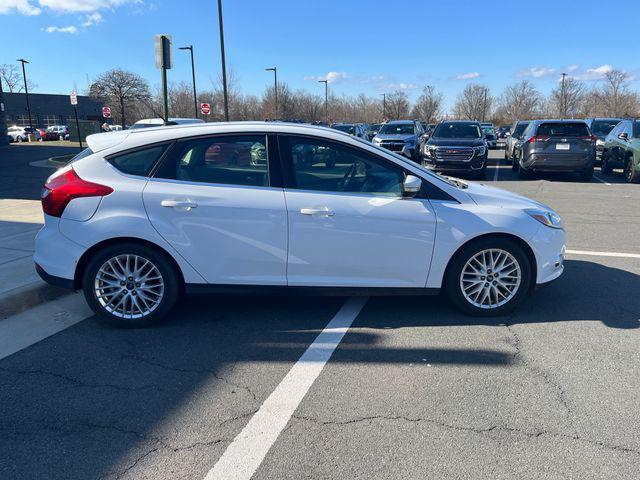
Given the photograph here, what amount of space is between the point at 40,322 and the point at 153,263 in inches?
49.8

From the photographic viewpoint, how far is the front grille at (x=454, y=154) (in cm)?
1484

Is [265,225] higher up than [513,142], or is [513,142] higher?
[513,142]

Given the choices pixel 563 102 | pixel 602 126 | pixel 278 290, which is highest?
pixel 563 102

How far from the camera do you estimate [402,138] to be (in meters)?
18.7

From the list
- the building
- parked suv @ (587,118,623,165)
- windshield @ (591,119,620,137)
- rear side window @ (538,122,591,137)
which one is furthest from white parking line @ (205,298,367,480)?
the building

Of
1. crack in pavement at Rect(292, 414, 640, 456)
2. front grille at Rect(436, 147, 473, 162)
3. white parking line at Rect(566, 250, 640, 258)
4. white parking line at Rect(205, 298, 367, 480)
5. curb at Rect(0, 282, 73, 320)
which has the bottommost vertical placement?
crack in pavement at Rect(292, 414, 640, 456)

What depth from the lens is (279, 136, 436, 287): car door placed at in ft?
13.8

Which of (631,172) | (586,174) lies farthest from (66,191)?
(631,172)

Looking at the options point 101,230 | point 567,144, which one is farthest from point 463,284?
point 567,144

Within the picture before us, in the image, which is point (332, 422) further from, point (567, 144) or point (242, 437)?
point (567, 144)

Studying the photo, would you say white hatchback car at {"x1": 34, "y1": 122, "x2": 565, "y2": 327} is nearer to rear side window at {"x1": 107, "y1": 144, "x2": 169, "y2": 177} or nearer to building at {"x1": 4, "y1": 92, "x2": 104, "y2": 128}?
rear side window at {"x1": 107, "y1": 144, "x2": 169, "y2": 177}

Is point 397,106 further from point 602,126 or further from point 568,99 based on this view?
point 602,126

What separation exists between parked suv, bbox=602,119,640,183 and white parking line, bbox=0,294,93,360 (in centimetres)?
1437

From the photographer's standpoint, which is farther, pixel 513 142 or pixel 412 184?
pixel 513 142
